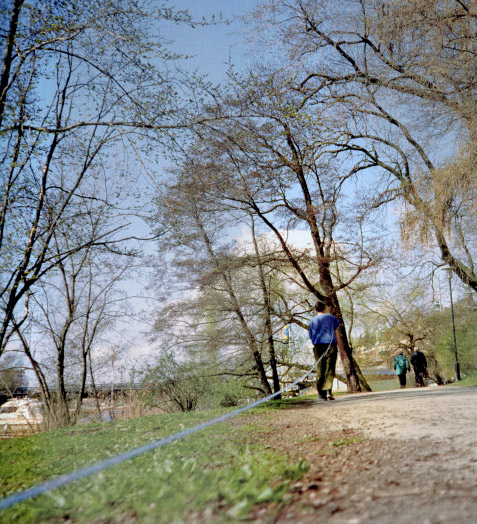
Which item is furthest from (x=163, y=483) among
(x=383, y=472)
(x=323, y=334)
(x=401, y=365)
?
(x=401, y=365)

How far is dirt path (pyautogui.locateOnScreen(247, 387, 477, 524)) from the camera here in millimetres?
2457

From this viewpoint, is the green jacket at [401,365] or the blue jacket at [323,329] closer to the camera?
the blue jacket at [323,329]

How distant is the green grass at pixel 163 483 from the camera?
260 cm

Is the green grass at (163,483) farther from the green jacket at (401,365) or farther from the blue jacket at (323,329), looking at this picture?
the green jacket at (401,365)

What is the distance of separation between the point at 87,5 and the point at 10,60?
60.2 inches

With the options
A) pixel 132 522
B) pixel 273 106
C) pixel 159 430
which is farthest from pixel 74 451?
pixel 273 106

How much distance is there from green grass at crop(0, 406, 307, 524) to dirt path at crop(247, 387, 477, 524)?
0.62 feet

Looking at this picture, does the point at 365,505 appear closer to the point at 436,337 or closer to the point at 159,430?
the point at 159,430

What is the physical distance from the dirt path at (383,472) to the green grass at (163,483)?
0.19m

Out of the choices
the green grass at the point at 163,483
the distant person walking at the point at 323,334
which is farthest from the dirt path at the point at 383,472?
the distant person walking at the point at 323,334

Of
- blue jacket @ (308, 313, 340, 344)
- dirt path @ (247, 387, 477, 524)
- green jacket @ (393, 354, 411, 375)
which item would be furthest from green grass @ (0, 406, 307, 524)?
green jacket @ (393, 354, 411, 375)

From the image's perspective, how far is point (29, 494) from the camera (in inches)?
109

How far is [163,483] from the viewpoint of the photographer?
3006 mm

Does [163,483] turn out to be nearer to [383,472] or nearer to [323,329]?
[383,472]
